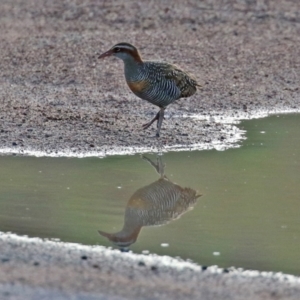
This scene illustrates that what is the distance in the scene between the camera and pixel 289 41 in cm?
1994

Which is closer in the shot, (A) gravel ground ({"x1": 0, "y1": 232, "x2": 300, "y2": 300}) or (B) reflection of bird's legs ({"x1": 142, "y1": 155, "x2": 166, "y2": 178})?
(A) gravel ground ({"x1": 0, "y1": 232, "x2": 300, "y2": 300})

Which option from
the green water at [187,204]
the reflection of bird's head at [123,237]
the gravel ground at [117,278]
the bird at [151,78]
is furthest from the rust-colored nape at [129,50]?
the gravel ground at [117,278]

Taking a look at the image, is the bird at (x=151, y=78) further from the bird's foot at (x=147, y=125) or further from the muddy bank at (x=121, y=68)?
the muddy bank at (x=121, y=68)

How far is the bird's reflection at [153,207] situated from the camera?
8703 millimetres

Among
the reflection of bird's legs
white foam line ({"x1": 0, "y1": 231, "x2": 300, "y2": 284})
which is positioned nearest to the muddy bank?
the reflection of bird's legs

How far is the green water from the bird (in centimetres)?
95

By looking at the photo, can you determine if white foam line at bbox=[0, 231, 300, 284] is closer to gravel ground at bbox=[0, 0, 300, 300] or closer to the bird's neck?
gravel ground at bbox=[0, 0, 300, 300]

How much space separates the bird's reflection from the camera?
8.70 m

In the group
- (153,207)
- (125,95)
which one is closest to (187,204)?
(153,207)

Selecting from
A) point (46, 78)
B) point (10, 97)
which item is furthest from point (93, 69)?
point (10, 97)

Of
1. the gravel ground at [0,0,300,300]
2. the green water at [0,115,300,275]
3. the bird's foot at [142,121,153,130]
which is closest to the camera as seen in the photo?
the gravel ground at [0,0,300,300]

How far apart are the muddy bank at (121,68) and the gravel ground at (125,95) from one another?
0.07 ft

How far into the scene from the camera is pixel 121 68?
670 inches

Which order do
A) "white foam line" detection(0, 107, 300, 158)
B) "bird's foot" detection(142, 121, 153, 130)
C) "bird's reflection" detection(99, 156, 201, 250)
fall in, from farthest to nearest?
1. "bird's foot" detection(142, 121, 153, 130)
2. "white foam line" detection(0, 107, 300, 158)
3. "bird's reflection" detection(99, 156, 201, 250)
